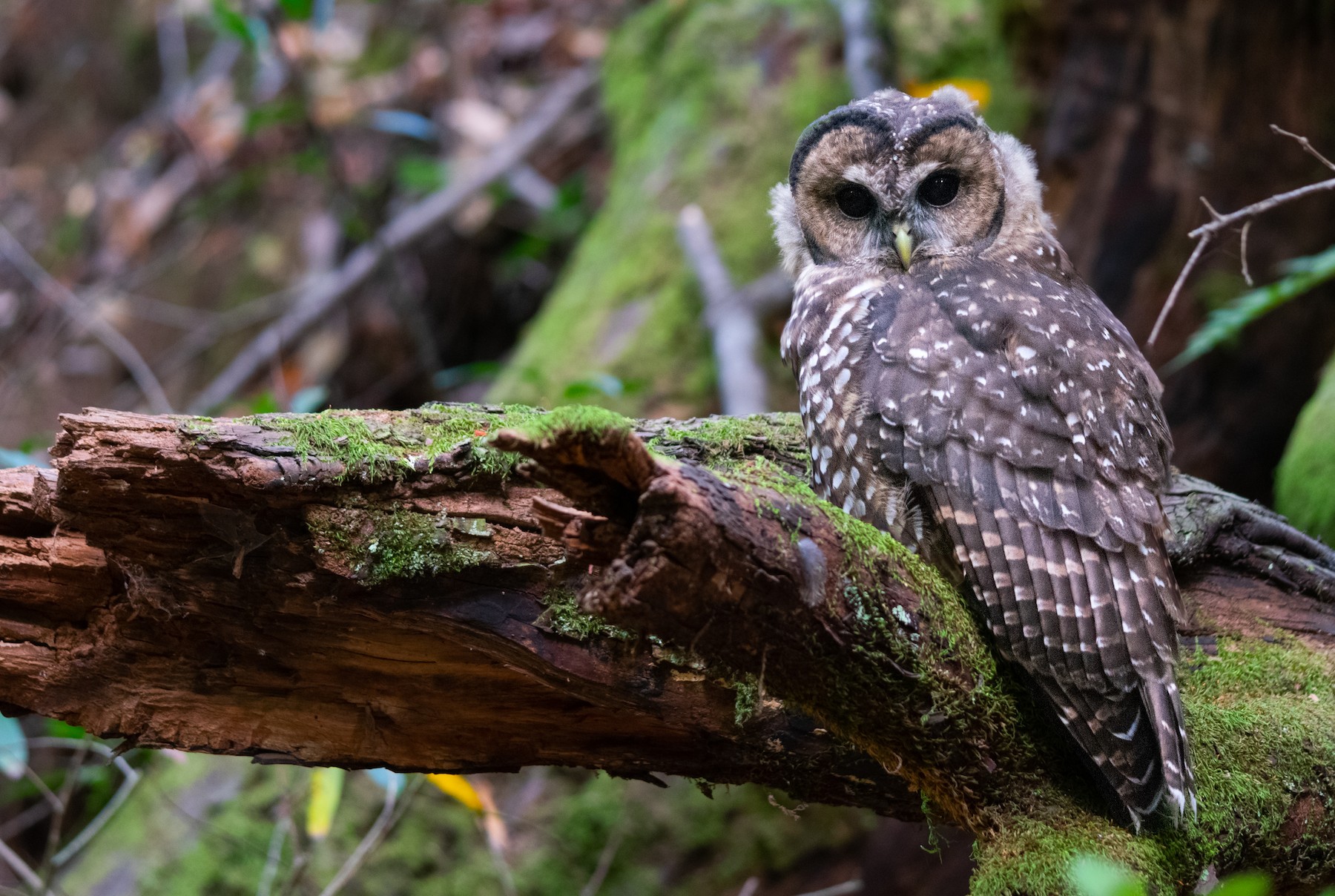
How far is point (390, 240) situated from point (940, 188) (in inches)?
175

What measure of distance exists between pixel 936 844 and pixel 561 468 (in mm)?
1345

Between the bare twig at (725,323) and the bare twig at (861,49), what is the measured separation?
1.05 metres

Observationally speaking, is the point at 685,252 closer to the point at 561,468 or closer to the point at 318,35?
the point at 561,468

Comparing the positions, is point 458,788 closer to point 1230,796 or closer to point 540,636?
point 540,636

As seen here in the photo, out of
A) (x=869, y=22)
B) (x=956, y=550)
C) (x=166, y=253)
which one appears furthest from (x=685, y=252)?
(x=166, y=253)

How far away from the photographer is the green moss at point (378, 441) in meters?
2.05

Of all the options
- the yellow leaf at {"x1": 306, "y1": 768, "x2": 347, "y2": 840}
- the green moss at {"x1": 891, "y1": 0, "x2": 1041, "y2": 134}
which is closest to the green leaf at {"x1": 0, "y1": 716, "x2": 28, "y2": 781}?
the yellow leaf at {"x1": 306, "y1": 768, "x2": 347, "y2": 840}

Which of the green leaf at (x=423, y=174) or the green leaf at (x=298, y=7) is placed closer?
the green leaf at (x=298, y=7)

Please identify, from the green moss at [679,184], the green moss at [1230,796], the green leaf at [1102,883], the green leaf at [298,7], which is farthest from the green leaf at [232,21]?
the green leaf at [1102,883]

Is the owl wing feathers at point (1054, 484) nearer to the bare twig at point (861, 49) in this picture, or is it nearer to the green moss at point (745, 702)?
the green moss at point (745, 702)

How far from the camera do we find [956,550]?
2316 millimetres

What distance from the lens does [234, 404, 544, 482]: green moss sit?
2.05 meters

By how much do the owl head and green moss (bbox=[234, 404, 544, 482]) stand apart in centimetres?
127

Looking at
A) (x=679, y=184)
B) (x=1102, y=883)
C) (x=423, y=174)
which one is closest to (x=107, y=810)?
(x=1102, y=883)
